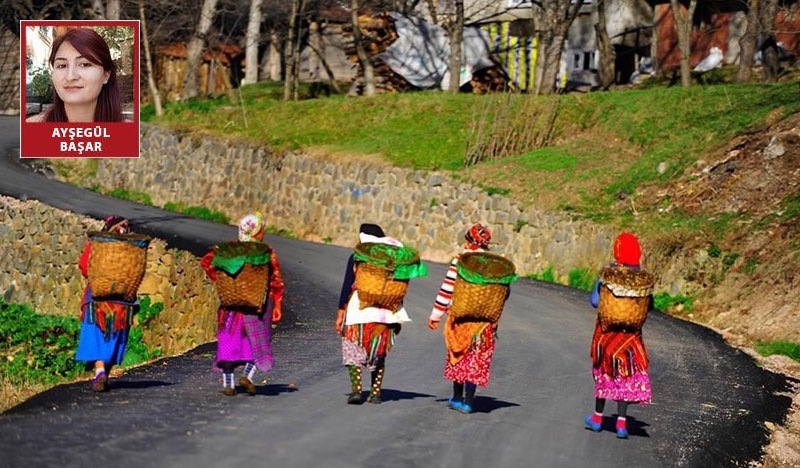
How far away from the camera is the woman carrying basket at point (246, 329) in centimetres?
1327

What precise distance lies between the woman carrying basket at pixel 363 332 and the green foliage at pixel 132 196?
2523 cm

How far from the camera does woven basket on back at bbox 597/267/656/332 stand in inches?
505

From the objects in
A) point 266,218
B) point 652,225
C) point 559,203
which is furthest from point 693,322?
point 266,218

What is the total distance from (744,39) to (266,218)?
524 inches

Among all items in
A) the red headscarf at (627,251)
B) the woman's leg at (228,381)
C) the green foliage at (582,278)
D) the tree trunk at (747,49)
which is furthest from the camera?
the tree trunk at (747,49)

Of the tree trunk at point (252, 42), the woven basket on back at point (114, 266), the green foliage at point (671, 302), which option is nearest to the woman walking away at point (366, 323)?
the woven basket on back at point (114, 266)

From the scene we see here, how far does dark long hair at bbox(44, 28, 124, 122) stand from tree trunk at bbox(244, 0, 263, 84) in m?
13.7

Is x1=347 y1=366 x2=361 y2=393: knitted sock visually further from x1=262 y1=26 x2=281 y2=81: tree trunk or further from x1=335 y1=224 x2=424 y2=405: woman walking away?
x1=262 y1=26 x2=281 y2=81: tree trunk

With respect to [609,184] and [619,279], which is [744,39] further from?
[619,279]

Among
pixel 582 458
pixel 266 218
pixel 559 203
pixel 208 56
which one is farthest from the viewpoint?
pixel 208 56

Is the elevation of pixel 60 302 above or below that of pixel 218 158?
below

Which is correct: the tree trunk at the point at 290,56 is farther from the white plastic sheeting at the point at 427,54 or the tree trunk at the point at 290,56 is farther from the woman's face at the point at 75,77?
the woman's face at the point at 75,77

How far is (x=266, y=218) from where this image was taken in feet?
117

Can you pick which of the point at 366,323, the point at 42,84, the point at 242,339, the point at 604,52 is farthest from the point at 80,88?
the point at 366,323
